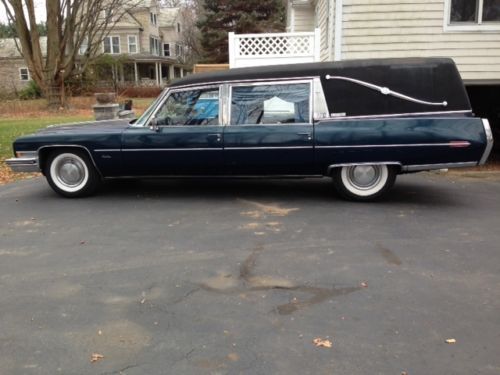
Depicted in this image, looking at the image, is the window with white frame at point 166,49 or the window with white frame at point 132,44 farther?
the window with white frame at point 166,49

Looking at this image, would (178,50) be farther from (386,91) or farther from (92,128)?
(386,91)

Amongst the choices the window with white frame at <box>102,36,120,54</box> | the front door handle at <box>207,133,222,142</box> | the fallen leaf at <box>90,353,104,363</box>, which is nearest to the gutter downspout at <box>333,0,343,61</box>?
the front door handle at <box>207,133,222,142</box>

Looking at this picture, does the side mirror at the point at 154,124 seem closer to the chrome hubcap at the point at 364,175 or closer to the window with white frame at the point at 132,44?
the chrome hubcap at the point at 364,175

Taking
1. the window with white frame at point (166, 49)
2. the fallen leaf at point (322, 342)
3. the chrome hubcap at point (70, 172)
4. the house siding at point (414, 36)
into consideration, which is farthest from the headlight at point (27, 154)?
the window with white frame at point (166, 49)

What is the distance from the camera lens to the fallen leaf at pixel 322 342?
10.2 feet

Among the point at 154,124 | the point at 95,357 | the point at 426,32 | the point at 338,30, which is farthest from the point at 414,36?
the point at 95,357

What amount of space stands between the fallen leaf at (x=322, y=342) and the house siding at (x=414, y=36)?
7.74 meters

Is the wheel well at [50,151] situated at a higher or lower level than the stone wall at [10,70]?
lower

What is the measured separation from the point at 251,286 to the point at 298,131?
283 centimetres

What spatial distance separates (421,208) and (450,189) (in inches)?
55.5

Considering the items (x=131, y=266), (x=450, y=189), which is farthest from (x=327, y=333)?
(x=450, y=189)

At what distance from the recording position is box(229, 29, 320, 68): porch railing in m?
12.3

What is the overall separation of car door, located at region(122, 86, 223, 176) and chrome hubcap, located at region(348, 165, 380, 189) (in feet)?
5.57

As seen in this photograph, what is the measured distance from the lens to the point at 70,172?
7.00 meters
